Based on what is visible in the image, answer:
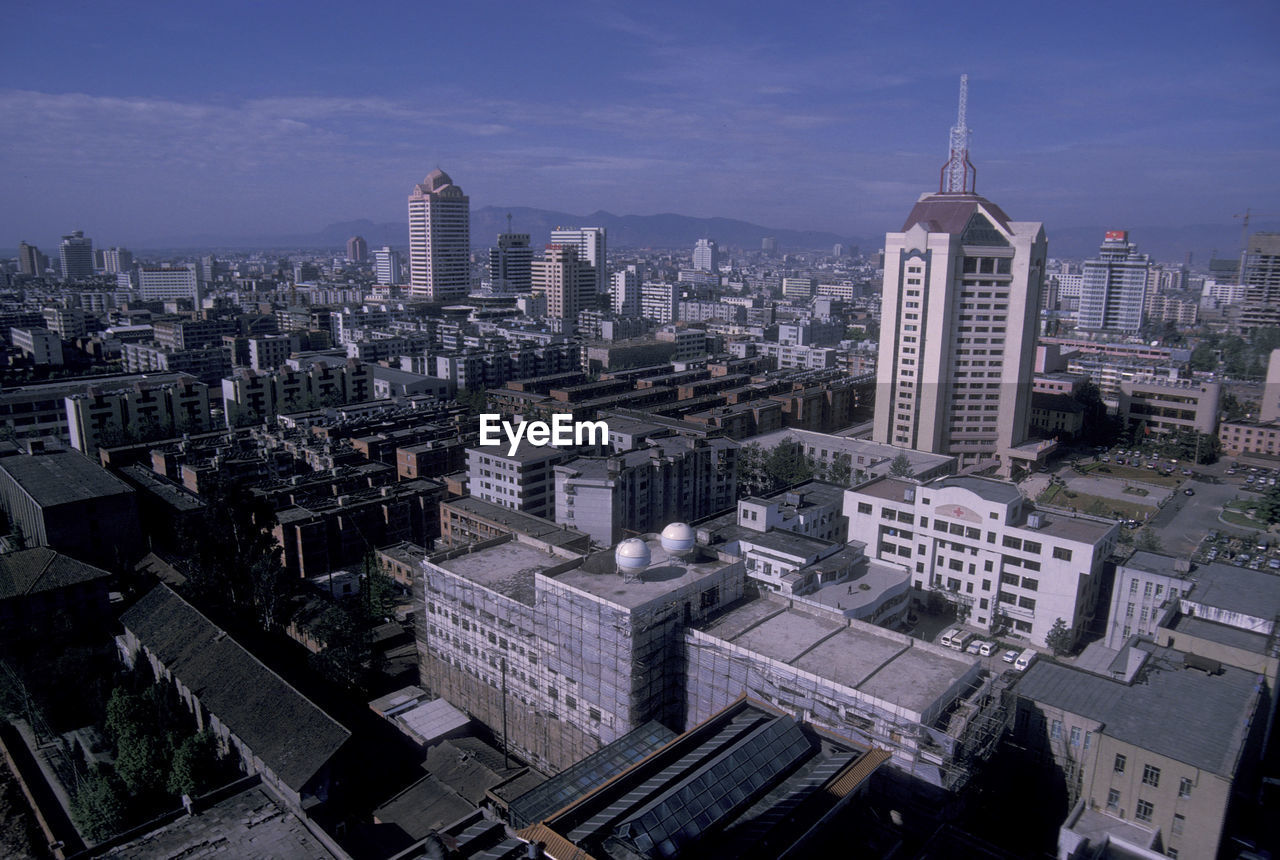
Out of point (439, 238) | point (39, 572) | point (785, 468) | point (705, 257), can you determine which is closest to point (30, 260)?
point (439, 238)

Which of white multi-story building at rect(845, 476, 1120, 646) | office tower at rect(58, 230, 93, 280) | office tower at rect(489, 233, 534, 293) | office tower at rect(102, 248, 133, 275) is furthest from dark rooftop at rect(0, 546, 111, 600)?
office tower at rect(102, 248, 133, 275)

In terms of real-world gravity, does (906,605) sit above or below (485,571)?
below

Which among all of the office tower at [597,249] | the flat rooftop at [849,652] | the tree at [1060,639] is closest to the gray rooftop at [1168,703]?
the flat rooftop at [849,652]

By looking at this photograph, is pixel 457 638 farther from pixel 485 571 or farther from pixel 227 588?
pixel 227 588

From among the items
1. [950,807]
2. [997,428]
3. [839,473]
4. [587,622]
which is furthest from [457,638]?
[997,428]

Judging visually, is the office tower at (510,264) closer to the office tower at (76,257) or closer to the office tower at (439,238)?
the office tower at (439,238)

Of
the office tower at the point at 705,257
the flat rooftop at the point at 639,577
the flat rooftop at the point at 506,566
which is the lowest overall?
the flat rooftop at the point at 506,566
